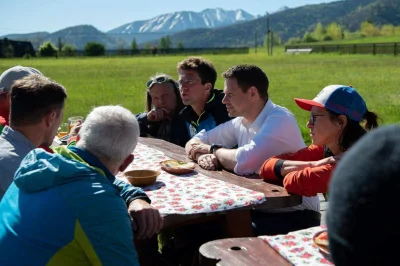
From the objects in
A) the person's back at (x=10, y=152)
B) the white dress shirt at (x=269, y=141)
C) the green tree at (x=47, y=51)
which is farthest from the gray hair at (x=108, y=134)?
the green tree at (x=47, y=51)

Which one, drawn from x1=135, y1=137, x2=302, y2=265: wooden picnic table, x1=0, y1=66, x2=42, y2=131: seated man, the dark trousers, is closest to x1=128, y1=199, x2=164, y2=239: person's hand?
x1=135, y1=137, x2=302, y2=265: wooden picnic table

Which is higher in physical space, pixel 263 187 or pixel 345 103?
pixel 345 103

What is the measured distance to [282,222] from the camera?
300cm

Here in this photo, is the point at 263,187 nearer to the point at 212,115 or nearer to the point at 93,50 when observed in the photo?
the point at 212,115

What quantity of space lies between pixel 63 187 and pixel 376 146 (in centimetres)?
130

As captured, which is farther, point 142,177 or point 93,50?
point 93,50

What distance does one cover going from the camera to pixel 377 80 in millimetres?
20219

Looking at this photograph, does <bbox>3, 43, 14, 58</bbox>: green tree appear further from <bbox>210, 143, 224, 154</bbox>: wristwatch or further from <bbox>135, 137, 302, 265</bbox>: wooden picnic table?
<bbox>135, 137, 302, 265</bbox>: wooden picnic table

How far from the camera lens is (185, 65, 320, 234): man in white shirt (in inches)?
120

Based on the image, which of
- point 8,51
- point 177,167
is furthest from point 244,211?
point 8,51

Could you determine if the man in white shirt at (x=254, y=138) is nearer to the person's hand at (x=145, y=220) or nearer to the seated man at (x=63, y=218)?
the person's hand at (x=145, y=220)

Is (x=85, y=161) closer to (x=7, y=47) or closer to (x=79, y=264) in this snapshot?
(x=79, y=264)

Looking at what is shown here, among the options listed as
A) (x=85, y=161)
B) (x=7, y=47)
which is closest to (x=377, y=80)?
(x=85, y=161)

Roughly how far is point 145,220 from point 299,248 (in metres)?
0.68
